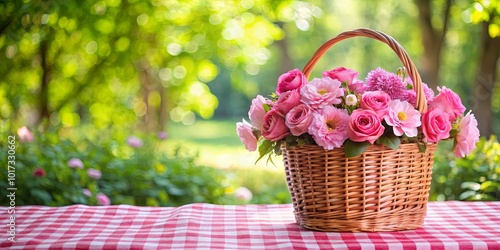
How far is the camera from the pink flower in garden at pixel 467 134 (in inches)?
75.3

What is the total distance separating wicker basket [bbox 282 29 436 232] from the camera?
1.82 metres

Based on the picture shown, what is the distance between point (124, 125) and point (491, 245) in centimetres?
484

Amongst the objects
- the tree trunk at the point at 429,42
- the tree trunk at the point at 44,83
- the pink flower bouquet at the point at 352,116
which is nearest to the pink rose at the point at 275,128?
the pink flower bouquet at the point at 352,116

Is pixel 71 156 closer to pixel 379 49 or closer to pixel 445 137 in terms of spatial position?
pixel 445 137

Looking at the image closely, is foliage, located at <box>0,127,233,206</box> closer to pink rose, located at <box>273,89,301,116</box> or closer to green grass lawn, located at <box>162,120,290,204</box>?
green grass lawn, located at <box>162,120,290,204</box>

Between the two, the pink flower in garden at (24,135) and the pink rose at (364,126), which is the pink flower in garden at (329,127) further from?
the pink flower in garden at (24,135)

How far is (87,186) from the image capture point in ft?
Result: 12.9

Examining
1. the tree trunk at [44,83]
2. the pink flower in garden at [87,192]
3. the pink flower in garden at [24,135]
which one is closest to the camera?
the pink flower in garden at [87,192]

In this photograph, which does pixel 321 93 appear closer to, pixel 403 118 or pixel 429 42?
pixel 403 118

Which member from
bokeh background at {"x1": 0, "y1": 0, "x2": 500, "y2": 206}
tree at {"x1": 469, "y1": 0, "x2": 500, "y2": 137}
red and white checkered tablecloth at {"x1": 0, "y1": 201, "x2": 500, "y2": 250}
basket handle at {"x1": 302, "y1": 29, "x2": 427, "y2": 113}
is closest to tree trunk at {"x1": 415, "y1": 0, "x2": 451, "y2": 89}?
bokeh background at {"x1": 0, "y1": 0, "x2": 500, "y2": 206}

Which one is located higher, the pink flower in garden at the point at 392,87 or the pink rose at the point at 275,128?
the pink flower in garden at the point at 392,87

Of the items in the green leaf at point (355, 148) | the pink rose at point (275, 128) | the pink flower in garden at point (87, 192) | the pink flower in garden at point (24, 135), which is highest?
the pink rose at point (275, 128)

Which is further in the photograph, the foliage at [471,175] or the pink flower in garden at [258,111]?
the foliage at [471,175]

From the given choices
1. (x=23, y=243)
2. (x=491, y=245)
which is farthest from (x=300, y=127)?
(x=23, y=243)
